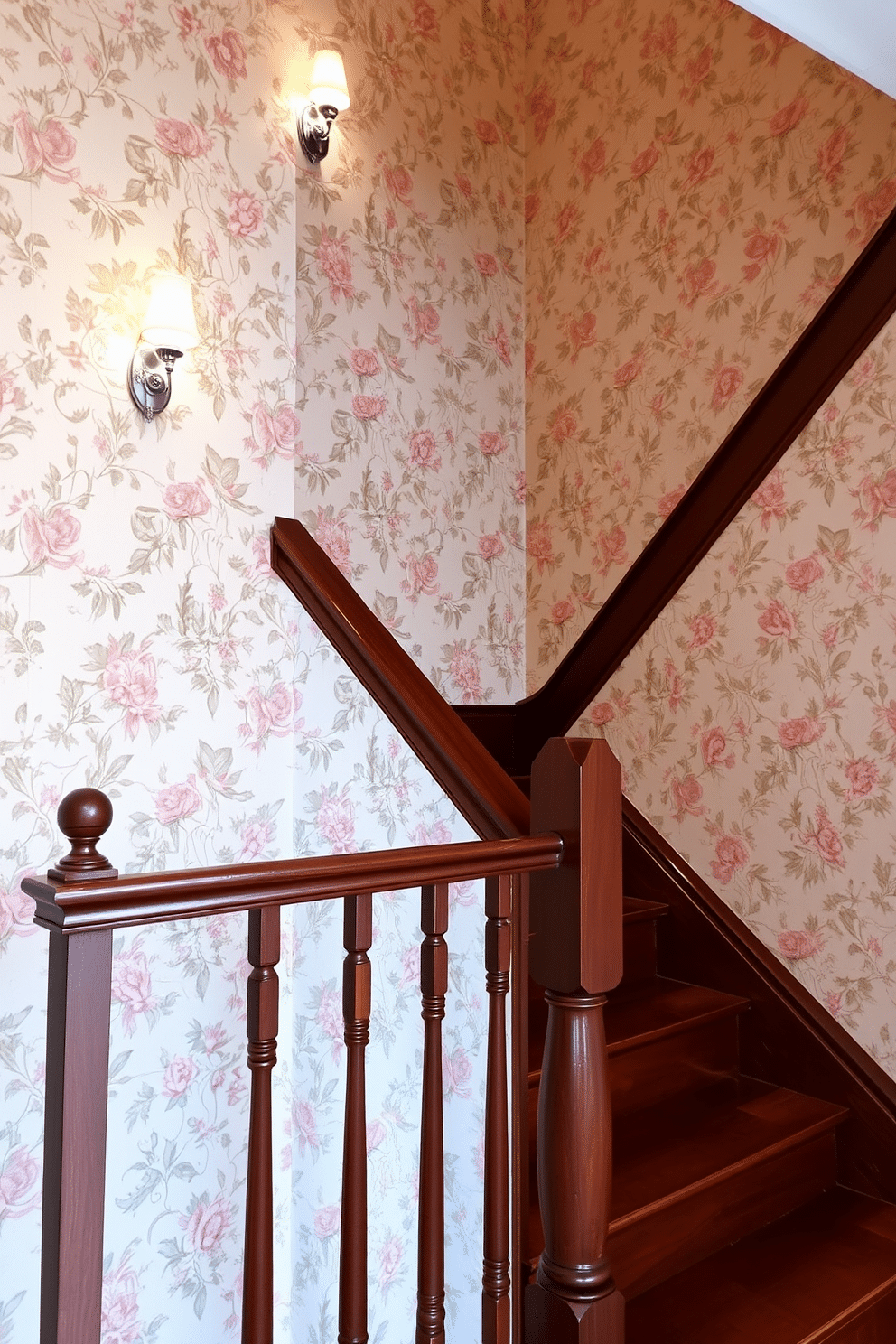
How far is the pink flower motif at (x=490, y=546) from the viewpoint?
3.24 meters

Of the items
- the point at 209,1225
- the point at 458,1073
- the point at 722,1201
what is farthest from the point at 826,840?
the point at 209,1225

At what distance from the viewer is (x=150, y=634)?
1870 millimetres

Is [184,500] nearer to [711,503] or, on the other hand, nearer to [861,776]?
[711,503]

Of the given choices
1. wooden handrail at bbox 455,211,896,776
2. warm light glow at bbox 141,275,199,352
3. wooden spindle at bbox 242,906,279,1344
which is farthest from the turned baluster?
wooden handrail at bbox 455,211,896,776

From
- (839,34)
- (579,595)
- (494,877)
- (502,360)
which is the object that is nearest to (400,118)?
(502,360)

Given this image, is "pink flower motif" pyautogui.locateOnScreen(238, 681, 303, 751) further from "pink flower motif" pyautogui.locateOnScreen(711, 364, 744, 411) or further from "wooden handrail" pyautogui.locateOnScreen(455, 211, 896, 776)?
"pink flower motif" pyautogui.locateOnScreen(711, 364, 744, 411)

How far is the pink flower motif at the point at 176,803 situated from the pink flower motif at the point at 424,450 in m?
1.46

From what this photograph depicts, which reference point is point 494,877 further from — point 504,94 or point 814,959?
point 504,94

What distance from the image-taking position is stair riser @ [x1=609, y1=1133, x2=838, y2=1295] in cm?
179

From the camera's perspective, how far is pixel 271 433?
6.74ft

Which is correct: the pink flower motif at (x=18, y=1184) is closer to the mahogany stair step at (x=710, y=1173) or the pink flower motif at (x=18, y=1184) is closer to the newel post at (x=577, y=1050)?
the newel post at (x=577, y=1050)

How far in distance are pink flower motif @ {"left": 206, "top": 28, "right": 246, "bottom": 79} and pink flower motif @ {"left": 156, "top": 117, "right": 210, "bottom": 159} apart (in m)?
0.15

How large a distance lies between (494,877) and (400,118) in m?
2.58

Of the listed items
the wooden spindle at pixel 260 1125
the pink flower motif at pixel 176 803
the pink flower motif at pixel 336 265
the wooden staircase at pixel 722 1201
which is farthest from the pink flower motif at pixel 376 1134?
the pink flower motif at pixel 336 265
